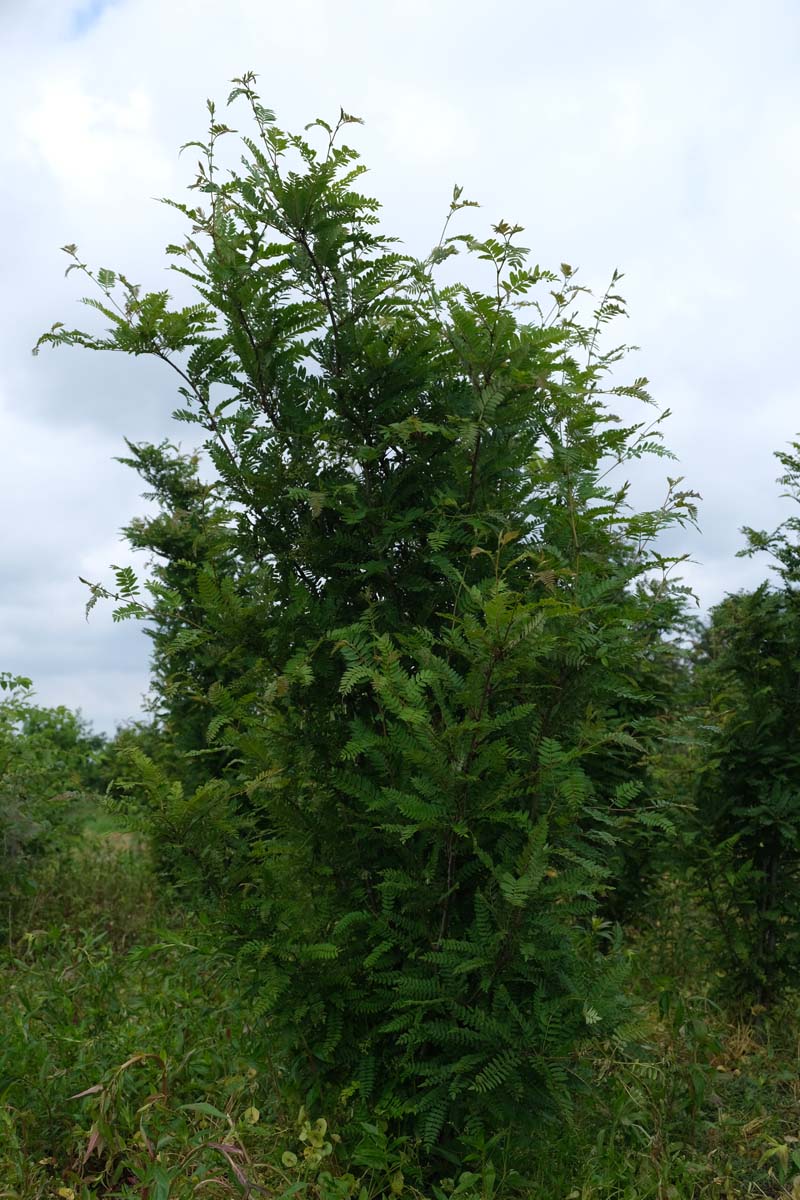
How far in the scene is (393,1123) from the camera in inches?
152

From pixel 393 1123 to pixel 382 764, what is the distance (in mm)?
1460

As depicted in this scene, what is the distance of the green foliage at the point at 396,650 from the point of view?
3.43m

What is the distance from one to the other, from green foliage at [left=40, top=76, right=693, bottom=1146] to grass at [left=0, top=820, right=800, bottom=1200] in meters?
0.25

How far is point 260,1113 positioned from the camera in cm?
430

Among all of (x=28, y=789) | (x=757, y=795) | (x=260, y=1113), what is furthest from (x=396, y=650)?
(x=28, y=789)

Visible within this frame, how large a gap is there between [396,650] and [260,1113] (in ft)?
7.26

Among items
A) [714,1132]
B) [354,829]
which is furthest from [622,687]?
[714,1132]

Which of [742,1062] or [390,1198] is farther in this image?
[742,1062]

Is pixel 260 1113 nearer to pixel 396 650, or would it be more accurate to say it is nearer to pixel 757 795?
pixel 396 650

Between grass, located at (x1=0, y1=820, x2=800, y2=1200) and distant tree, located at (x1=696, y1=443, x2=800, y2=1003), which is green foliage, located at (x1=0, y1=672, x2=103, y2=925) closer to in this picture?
grass, located at (x1=0, y1=820, x2=800, y2=1200)

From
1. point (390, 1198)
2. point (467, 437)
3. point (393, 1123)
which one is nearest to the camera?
point (467, 437)

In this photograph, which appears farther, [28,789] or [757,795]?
[28,789]

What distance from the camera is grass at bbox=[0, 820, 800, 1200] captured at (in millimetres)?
3654

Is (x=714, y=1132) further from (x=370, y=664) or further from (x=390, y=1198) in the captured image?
(x=370, y=664)
